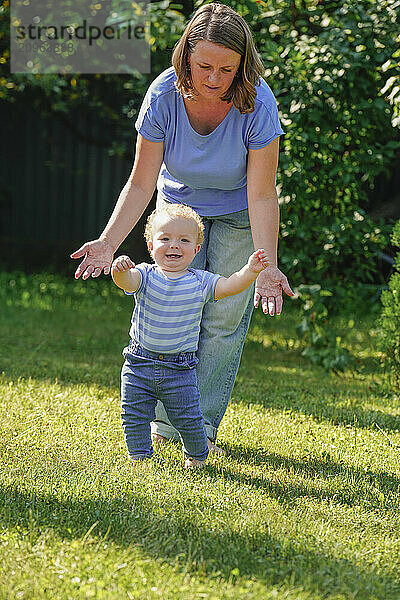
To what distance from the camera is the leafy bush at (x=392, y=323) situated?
4.53m

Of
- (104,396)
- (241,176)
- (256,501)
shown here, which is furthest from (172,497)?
(104,396)

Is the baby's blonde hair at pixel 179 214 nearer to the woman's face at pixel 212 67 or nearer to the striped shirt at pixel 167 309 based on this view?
the striped shirt at pixel 167 309

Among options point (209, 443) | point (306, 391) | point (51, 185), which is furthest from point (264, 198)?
point (51, 185)

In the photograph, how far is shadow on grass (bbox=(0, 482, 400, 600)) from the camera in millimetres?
2129

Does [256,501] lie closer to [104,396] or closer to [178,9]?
[104,396]

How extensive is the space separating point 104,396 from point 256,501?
158 centimetres

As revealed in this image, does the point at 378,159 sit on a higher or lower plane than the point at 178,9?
lower

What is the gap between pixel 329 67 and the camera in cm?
470

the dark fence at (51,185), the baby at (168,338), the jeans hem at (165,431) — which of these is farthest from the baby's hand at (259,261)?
the dark fence at (51,185)

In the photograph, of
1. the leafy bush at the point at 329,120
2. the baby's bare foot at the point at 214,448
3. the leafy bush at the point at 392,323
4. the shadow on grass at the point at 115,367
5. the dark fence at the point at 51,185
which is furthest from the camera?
the dark fence at the point at 51,185

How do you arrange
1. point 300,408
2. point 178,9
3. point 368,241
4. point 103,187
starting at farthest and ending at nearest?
point 103,187, point 178,9, point 368,241, point 300,408

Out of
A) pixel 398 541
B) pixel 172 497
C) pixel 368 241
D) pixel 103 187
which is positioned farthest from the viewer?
pixel 103 187

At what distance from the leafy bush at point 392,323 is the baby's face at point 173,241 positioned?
1.90 metres

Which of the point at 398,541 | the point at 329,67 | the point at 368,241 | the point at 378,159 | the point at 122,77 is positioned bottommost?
the point at 398,541
